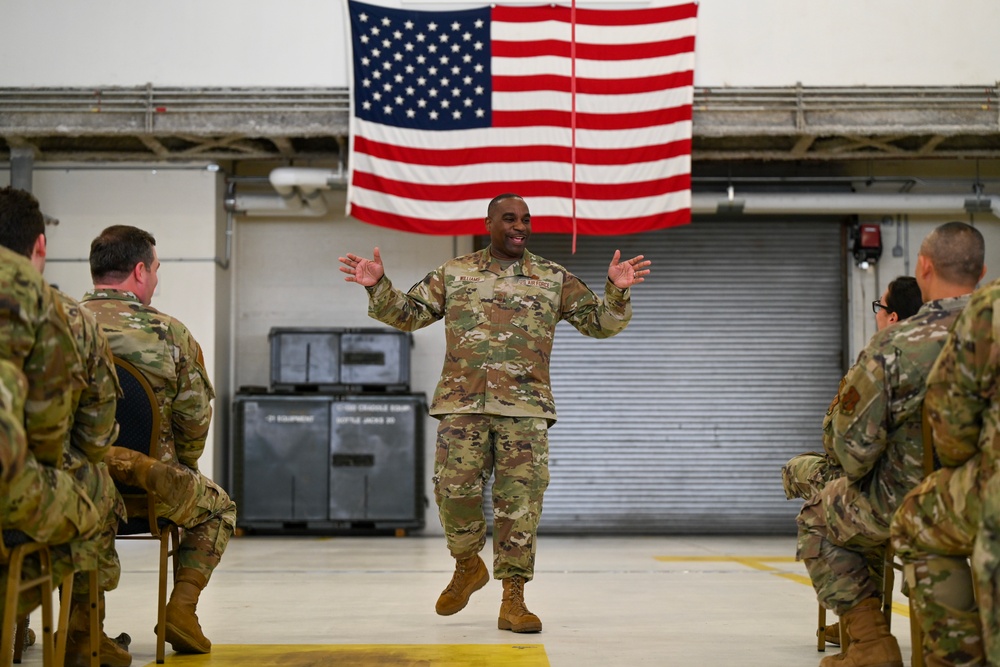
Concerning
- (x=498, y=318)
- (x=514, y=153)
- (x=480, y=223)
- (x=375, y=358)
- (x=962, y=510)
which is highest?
(x=514, y=153)

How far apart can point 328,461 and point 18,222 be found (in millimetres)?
7763

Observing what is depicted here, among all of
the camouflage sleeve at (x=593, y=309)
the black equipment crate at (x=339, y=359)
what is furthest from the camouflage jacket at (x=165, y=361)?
the black equipment crate at (x=339, y=359)

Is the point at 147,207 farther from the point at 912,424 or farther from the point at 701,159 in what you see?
the point at 912,424

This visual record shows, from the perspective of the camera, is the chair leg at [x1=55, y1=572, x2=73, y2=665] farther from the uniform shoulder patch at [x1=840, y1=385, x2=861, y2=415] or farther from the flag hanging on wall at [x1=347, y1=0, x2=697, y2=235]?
the flag hanging on wall at [x1=347, y1=0, x2=697, y2=235]

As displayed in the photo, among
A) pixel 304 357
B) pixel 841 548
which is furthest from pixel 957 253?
pixel 304 357

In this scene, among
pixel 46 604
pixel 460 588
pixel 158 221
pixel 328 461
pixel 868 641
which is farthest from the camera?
pixel 158 221

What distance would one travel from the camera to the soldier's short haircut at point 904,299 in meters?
3.97

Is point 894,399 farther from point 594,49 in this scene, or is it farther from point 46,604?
point 594,49

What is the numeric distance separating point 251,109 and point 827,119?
477 centimetres

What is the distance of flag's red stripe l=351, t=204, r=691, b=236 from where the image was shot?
910cm

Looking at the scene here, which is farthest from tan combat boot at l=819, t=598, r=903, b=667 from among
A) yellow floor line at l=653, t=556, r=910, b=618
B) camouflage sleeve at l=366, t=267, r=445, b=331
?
yellow floor line at l=653, t=556, r=910, b=618

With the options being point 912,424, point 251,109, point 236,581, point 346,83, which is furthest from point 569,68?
point 912,424

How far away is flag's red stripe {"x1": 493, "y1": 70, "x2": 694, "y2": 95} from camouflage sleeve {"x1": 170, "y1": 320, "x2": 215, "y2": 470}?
5.82 metres

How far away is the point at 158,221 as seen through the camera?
10414 mm
